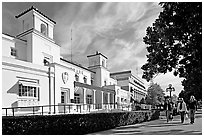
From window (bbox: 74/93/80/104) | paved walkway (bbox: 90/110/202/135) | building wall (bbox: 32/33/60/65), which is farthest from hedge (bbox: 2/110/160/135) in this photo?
window (bbox: 74/93/80/104)

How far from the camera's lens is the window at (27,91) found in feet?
57.0

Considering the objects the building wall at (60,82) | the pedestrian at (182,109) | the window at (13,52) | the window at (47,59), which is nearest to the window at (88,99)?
the building wall at (60,82)

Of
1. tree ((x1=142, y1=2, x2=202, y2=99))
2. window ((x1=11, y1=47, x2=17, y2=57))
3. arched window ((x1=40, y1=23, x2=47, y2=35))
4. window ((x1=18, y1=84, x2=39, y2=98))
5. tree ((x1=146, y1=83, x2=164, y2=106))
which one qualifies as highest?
arched window ((x1=40, y1=23, x2=47, y2=35))

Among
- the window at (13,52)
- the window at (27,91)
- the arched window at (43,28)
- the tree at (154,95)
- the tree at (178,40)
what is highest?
the arched window at (43,28)

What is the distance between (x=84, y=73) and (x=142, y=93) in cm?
3046

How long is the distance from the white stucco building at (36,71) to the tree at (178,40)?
11.1 metres

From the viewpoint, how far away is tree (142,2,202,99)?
23.6 feet

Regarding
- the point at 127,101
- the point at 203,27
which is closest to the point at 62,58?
the point at 127,101

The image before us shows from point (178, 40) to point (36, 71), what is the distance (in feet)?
43.8

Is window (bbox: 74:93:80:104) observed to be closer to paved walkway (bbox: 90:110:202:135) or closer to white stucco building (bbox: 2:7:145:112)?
white stucco building (bbox: 2:7:145:112)

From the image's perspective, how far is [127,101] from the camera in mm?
43906

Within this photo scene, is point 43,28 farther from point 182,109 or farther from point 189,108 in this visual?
point 189,108

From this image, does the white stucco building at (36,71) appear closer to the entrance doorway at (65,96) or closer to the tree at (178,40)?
the entrance doorway at (65,96)

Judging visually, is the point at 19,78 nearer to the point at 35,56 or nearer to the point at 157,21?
the point at 35,56
